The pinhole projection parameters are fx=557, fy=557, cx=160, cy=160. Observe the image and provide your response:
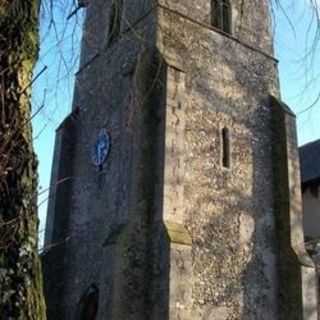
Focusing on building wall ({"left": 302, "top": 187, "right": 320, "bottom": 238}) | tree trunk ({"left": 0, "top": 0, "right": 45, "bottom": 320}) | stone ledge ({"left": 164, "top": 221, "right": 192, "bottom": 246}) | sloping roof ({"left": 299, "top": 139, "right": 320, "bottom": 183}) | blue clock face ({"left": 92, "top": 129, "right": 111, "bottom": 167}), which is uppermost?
sloping roof ({"left": 299, "top": 139, "right": 320, "bottom": 183})

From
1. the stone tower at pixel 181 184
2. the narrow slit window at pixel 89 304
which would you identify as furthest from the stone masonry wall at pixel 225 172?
the narrow slit window at pixel 89 304

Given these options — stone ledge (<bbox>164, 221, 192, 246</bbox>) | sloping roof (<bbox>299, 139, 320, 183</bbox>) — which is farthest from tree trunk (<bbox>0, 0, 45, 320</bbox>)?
sloping roof (<bbox>299, 139, 320, 183</bbox>)

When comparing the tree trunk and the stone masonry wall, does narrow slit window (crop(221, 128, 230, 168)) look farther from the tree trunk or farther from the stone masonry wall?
the tree trunk

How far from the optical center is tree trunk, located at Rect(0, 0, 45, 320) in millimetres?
2934

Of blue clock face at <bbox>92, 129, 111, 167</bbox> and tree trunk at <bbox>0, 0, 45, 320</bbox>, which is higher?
blue clock face at <bbox>92, 129, 111, 167</bbox>

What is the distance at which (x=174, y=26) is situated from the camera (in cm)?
1573

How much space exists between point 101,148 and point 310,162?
362 inches

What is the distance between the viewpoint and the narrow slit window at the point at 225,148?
15011mm

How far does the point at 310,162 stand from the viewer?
2136cm

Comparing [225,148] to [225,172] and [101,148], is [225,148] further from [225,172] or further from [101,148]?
[101,148]

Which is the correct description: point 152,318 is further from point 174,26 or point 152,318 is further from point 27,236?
point 27,236

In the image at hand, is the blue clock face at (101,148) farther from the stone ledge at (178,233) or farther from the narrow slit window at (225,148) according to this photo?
the stone ledge at (178,233)

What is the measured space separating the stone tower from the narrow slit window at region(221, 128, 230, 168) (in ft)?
0.13

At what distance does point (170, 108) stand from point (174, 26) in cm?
317
